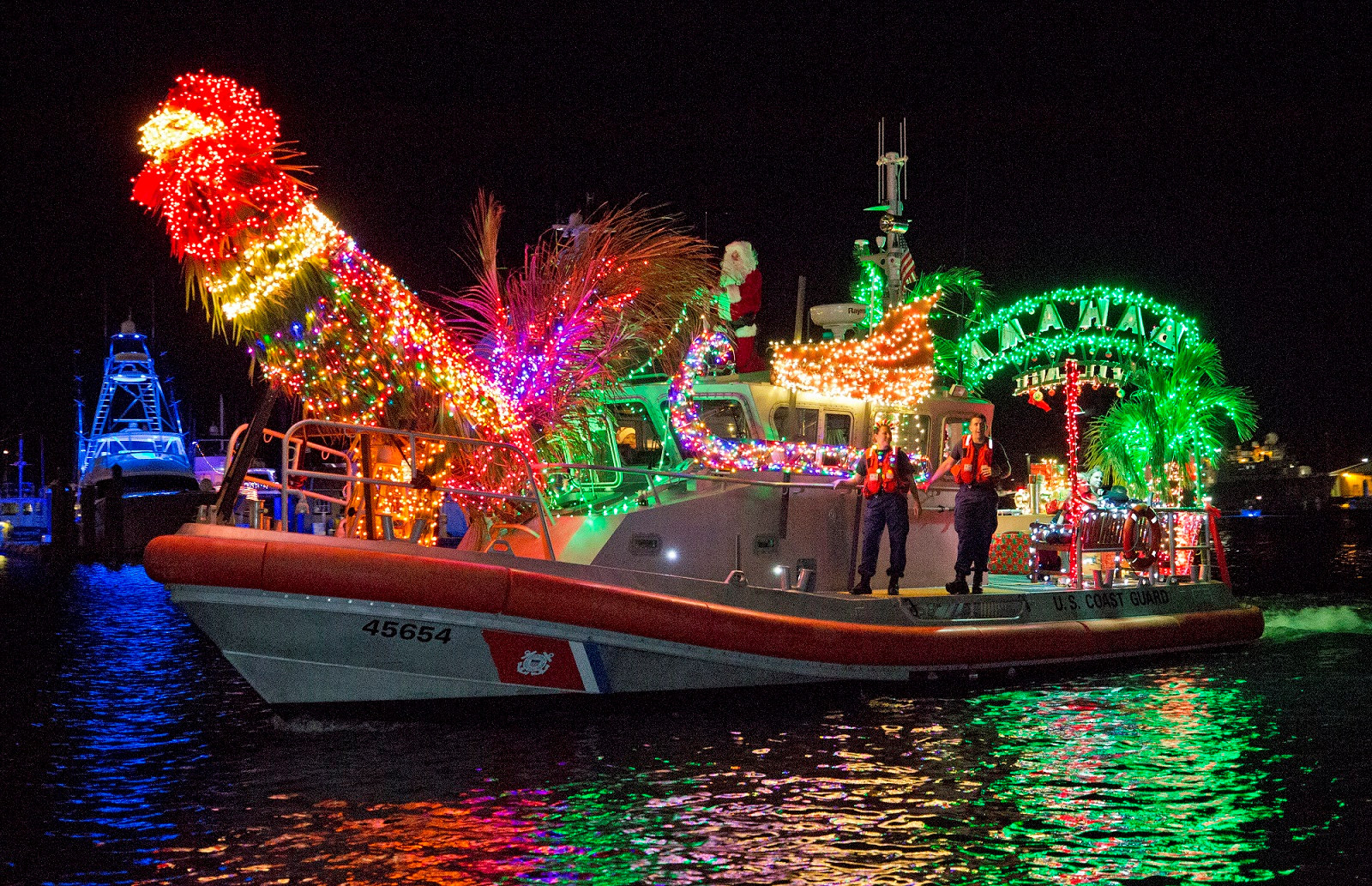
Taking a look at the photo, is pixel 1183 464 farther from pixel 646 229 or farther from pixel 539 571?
pixel 539 571

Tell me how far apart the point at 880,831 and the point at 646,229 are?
5.99m

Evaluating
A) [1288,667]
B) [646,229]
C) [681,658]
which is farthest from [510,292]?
[1288,667]

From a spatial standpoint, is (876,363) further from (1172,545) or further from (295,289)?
(295,289)

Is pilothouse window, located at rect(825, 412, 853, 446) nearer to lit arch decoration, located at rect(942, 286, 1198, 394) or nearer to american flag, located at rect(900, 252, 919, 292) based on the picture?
american flag, located at rect(900, 252, 919, 292)

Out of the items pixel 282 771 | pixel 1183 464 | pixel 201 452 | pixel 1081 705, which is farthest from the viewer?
pixel 201 452

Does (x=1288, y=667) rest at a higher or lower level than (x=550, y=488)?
lower

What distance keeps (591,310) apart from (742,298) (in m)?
1.45

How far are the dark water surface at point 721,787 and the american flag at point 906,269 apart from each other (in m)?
3.81

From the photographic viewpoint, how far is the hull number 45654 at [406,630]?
8.09 metres

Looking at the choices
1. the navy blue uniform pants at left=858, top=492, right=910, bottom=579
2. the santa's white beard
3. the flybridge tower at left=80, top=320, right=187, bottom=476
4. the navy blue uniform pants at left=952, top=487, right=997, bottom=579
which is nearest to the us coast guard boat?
the navy blue uniform pants at left=858, top=492, right=910, bottom=579

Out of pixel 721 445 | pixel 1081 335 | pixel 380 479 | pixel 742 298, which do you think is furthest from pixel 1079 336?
pixel 380 479

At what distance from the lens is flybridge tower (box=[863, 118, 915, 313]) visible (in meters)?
11.8

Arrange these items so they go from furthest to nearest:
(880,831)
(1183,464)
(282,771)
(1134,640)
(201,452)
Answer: (201,452) < (1183,464) < (1134,640) < (282,771) < (880,831)

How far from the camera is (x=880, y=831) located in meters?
6.49
